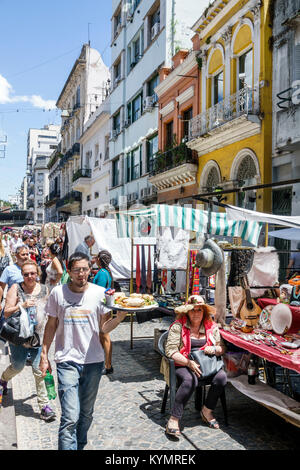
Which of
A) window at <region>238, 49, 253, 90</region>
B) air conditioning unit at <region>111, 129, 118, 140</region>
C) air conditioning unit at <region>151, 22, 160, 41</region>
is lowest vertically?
window at <region>238, 49, 253, 90</region>

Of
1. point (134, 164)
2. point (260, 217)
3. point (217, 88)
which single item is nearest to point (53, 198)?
point (134, 164)

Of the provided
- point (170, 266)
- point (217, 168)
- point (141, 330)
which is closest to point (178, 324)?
point (170, 266)

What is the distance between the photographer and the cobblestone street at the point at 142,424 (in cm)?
422

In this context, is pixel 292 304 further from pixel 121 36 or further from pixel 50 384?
pixel 121 36

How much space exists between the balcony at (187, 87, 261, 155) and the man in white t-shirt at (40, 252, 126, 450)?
10.1 metres

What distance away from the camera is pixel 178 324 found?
4898 millimetres

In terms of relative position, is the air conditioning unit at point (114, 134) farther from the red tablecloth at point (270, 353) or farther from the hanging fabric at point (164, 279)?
the red tablecloth at point (270, 353)

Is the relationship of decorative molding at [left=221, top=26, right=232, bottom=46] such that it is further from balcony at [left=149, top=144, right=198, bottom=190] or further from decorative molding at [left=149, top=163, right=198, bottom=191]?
decorative molding at [left=149, top=163, right=198, bottom=191]

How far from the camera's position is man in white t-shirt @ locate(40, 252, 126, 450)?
11.8 feet

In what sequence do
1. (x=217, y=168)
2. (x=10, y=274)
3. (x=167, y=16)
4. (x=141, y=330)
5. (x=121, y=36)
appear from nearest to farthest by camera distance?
(x=10, y=274) < (x=141, y=330) < (x=217, y=168) < (x=167, y=16) < (x=121, y=36)

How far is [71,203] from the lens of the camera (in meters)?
39.5

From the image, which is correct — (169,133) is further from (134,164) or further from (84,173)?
(84,173)

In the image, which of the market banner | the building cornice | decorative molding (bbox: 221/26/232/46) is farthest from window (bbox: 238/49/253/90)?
the market banner
